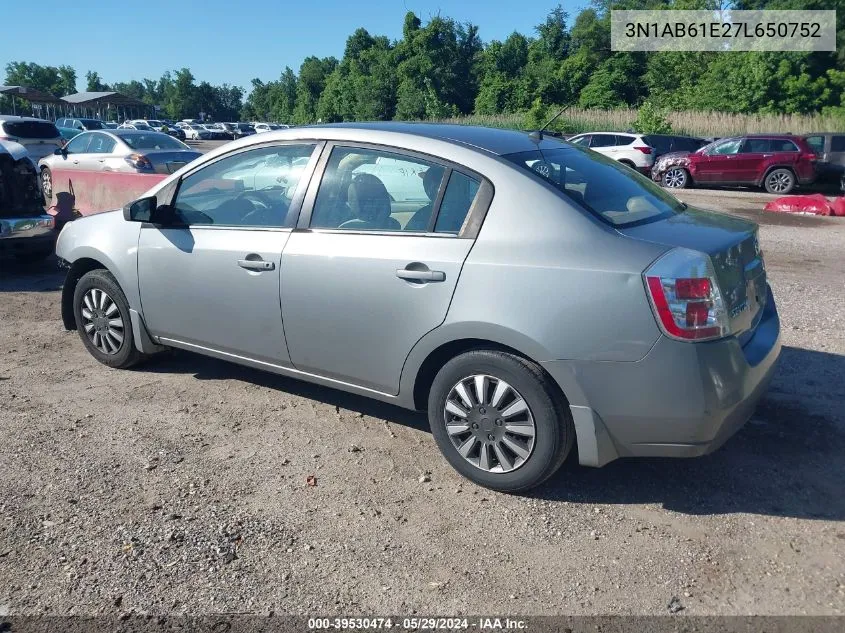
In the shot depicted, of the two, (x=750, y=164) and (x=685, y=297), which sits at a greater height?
(x=750, y=164)

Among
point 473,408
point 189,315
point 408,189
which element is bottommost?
point 473,408

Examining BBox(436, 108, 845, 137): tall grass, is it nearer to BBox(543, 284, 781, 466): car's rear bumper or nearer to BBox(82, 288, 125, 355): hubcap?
BBox(82, 288, 125, 355): hubcap

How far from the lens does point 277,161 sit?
15.4 feet

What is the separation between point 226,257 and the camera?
15.2 ft

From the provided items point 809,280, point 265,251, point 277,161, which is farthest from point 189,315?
point 809,280

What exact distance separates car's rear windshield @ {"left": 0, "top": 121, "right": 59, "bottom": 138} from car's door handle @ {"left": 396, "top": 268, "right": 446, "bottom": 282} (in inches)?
740

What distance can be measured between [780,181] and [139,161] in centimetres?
1618

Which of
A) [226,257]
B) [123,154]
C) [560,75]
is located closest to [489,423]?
[226,257]

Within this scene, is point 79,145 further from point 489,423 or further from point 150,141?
point 489,423

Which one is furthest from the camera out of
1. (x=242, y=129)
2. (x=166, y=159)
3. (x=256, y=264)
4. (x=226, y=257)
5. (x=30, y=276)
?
(x=242, y=129)

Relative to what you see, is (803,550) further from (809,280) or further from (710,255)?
(809,280)

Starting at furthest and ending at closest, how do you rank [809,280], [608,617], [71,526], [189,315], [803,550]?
[809,280] < [189,315] < [71,526] < [803,550] < [608,617]

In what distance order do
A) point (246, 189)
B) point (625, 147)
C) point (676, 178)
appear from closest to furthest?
point (246, 189) < point (676, 178) < point (625, 147)

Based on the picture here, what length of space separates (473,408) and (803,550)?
160cm
